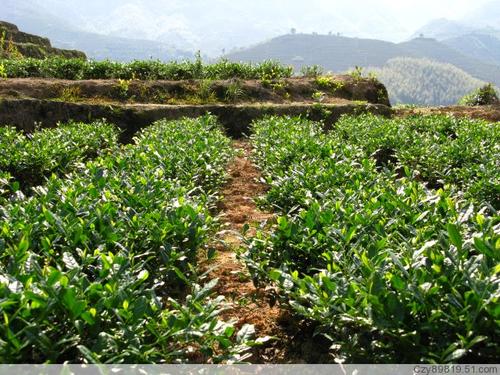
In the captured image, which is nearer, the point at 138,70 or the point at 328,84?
the point at 138,70

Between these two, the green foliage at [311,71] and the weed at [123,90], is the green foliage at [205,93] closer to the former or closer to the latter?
the weed at [123,90]

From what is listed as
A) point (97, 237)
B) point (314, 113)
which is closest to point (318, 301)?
point (97, 237)

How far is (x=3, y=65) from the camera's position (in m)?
15.8

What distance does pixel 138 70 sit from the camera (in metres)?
17.8

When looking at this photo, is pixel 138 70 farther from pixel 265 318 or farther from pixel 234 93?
pixel 265 318

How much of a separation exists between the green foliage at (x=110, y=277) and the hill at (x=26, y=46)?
20.3 m

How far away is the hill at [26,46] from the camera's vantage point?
84.4 ft

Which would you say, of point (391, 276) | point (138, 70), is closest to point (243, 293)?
point (391, 276)

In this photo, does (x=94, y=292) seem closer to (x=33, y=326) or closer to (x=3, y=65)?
(x=33, y=326)

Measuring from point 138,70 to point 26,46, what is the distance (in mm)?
14492

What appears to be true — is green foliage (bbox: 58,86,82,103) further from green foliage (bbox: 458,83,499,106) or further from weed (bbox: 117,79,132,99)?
green foliage (bbox: 458,83,499,106)

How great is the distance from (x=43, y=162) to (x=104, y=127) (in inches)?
158

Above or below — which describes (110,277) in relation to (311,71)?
below

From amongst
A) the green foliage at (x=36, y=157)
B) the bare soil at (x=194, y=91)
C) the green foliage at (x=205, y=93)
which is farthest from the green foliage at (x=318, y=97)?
the green foliage at (x=36, y=157)
